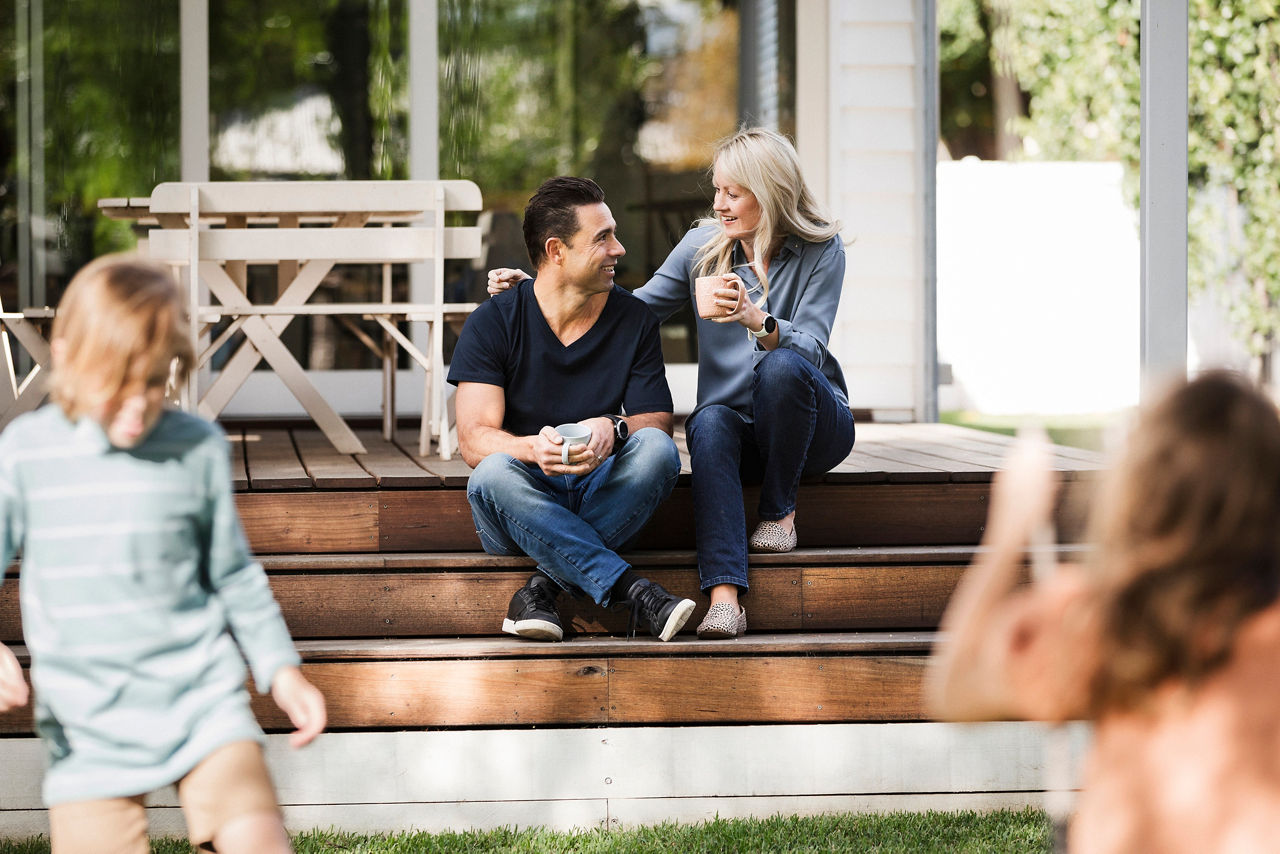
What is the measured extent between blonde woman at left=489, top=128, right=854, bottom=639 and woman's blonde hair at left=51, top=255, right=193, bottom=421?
146 centimetres

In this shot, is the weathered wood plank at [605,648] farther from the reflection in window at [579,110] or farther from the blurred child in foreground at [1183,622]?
the reflection in window at [579,110]

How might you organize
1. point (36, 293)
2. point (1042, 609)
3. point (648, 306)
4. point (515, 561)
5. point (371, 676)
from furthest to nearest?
1. point (36, 293)
2. point (648, 306)
3. point (515, 561)
4. point (371, 676)
5. point (1042, 609)

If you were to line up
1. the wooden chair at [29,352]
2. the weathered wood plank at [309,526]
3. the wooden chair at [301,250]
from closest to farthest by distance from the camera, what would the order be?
the weathered wood plank at [309,526]
the wooden chair at [301,250]
the wooden chair at [29,352]

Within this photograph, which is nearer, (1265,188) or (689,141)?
(689,141)

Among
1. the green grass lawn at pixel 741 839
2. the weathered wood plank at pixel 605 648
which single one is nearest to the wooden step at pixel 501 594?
the weathered wood plank at pixel 605 648

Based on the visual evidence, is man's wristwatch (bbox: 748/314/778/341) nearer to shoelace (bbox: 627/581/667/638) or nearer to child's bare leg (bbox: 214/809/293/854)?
shoelace (bbox: 627/581/667/638)

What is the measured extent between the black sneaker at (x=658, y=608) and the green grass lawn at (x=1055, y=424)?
4922mm

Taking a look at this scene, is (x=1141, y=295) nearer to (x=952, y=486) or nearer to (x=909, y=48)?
(x=952, y=486)

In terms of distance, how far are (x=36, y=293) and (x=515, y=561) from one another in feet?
11.3

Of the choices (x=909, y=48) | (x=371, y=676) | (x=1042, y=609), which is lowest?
(x=371, y=676)

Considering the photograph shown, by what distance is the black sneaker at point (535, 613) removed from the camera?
286 cm

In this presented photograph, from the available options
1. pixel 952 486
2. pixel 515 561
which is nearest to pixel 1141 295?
pixel 952 486

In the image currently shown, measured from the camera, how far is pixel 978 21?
13.9 metres

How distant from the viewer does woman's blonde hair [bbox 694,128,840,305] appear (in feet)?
10.4
